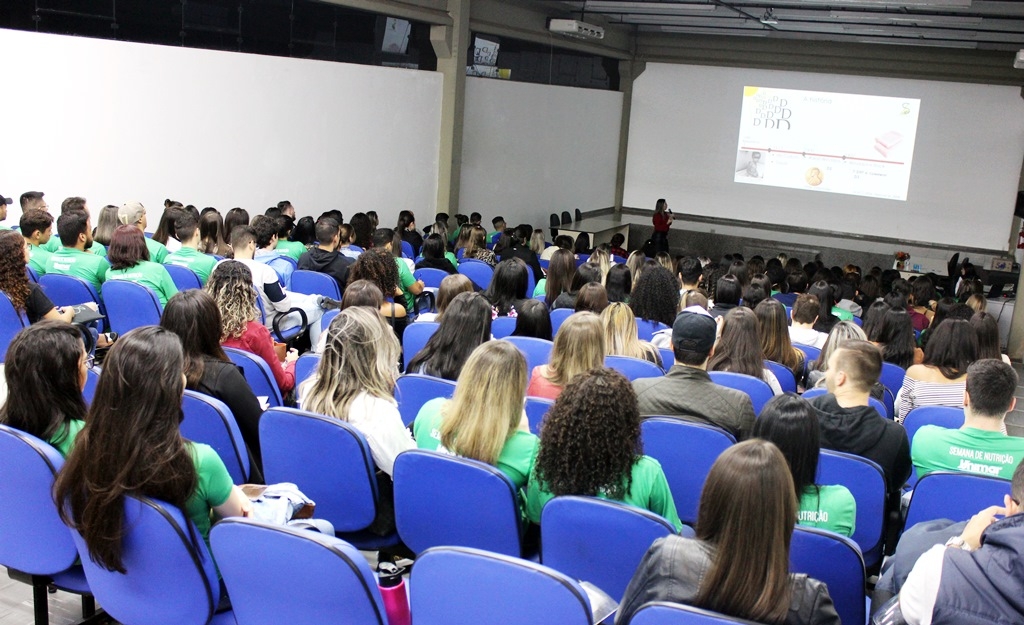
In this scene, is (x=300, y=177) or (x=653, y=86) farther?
(x=653, y=86)

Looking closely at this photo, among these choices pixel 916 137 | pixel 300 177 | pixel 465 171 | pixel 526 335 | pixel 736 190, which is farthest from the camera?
pixel 736 190

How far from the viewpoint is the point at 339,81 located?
34.3ft

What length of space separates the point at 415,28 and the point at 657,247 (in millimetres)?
6446

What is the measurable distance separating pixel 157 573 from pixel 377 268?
3500mm

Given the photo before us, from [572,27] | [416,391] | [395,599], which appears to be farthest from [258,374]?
[572,27]

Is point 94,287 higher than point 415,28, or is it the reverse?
point 415,28

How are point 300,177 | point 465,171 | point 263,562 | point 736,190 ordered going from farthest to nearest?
point 736,190 → point 465,171 → point 300,177 → point 263,562

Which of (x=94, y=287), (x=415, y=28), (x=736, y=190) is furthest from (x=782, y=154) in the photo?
(x=94, y=287)

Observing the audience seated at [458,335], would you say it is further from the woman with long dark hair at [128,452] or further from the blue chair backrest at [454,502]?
the woman with long dark hair at [128,452]

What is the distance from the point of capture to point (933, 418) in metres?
3.96

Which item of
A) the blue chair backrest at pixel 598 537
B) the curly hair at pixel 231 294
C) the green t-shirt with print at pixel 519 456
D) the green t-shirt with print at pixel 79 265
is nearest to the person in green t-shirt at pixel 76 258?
the green t-shirt with print at pixel 79 265

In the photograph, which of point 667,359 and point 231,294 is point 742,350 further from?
point 231,294

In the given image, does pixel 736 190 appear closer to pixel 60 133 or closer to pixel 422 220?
pixel 422 220

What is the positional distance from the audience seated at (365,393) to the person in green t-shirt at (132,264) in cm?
235
